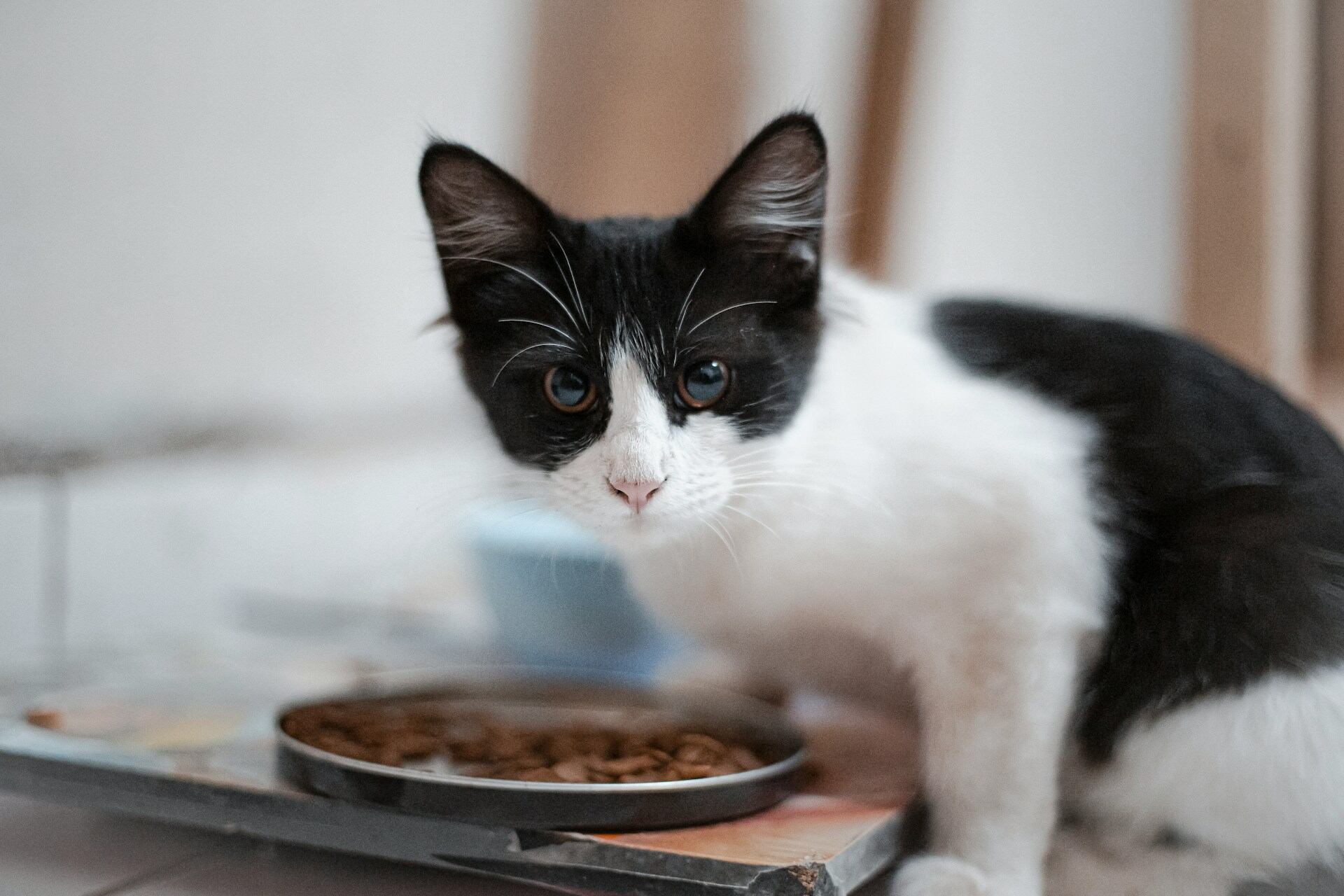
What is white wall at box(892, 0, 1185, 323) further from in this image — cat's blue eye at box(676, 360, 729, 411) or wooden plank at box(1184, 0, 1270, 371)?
cat's blue eye at box(676, 360, 729, 411)

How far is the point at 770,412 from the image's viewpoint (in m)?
1.08

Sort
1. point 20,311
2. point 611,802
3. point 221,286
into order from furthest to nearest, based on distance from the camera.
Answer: point 221,286 < point 20,311 < point 611,802

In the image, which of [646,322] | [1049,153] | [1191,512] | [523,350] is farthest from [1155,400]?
[1049,153]

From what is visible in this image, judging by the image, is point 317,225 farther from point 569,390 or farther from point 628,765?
point 628,765

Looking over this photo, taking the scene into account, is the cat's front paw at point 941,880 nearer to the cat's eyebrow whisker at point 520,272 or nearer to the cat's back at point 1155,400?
the cat's back at point 1155,400

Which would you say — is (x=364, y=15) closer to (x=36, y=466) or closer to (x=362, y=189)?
(x=362, y=189)

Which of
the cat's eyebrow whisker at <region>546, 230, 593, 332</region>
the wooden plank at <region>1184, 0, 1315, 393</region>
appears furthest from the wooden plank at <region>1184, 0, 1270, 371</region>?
the cat's eyebrow whisker at <region>546, 230, 593, 332</region>

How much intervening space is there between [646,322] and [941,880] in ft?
1.87

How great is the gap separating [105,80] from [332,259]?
528mm

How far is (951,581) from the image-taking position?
108 cm

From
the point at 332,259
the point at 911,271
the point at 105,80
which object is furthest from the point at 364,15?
the point at 911,271

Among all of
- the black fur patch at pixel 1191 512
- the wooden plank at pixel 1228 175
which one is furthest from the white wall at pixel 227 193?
the wooden plank at pixel 1228 175

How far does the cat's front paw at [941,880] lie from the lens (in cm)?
99

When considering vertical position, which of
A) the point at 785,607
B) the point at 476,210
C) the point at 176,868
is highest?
the point at 476,210
